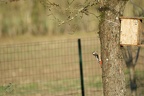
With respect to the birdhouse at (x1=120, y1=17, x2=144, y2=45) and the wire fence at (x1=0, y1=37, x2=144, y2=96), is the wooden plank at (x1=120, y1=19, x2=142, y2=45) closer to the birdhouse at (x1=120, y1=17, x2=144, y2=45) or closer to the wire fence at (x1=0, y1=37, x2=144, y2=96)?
the birdhouse at (x1=120, y1=17, x2=144, y2=45)

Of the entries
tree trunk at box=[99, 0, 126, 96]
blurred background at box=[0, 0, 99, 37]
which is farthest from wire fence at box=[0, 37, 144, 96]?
blurred background at box=[0, 0, 99, 37]

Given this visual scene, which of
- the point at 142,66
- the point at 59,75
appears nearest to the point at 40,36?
the point at 59,75

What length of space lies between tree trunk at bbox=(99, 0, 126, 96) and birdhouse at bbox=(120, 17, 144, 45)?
0.09m

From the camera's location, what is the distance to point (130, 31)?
5.97 m

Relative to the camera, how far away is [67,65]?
12.4 meters

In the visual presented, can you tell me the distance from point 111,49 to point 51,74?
6.14 m

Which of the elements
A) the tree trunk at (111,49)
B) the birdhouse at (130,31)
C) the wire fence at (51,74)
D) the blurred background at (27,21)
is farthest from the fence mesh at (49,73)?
the blurred background at (27,21)

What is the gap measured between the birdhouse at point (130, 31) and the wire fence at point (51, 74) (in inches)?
103

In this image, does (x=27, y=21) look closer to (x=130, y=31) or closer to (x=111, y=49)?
(x=130, y=31)

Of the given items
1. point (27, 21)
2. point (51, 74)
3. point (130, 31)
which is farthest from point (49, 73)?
point (27, 21)

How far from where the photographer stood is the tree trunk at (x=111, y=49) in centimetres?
577

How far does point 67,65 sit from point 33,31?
5.41m

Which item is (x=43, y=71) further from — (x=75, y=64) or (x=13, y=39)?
(x=13, y=39)

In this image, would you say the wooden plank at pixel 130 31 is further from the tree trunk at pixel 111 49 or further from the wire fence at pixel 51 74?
the wire fence at pixel 51 74
